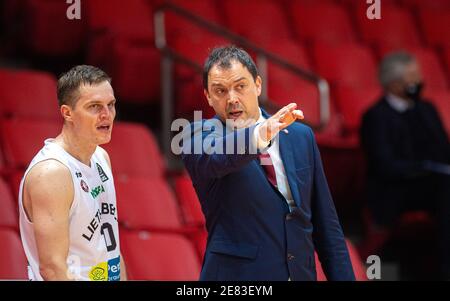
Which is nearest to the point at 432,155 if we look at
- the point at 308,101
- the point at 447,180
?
the point at 447,180

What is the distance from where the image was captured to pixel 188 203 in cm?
320

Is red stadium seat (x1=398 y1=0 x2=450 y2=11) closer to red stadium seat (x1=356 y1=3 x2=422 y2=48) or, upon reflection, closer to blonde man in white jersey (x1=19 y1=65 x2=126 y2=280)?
red stadium seat (x1=356 y1=3 x2=422 y2=48)

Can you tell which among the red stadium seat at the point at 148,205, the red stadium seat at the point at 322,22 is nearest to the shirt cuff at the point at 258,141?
the red stadium seat at the point at 148,205

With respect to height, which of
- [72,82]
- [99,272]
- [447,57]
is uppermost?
[447,57]

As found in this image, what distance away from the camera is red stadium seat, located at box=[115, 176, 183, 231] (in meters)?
3.13

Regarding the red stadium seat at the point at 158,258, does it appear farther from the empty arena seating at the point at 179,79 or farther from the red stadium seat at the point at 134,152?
the red stadium seat at the point at 134,152

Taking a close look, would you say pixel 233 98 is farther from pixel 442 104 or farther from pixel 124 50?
pixel 442 104

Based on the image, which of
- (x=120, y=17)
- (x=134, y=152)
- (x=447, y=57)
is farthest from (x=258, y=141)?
(x=447, y=57)

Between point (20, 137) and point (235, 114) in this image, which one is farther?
point (20, 137)

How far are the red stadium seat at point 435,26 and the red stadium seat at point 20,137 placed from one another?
91.7 inches

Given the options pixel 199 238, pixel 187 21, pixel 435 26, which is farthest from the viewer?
pixel 435 26

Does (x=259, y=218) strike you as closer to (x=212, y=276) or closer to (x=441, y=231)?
(x=212, y=276)

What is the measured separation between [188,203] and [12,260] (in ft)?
2.25

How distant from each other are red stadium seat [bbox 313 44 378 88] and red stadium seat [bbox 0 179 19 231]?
5.99 feet
